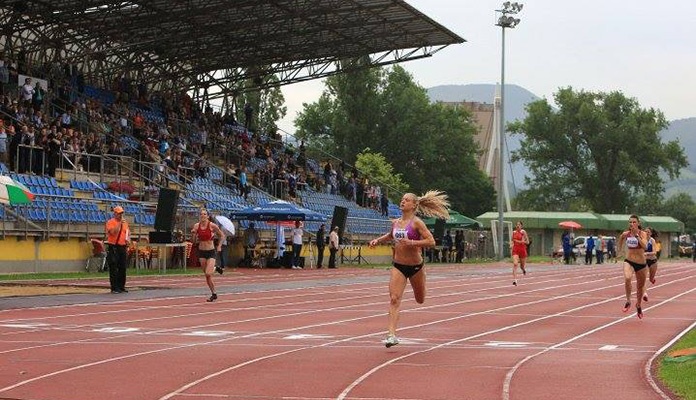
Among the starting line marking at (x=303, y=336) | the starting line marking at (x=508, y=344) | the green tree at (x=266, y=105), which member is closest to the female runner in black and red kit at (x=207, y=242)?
the starting line marking at (x=303, y=336)

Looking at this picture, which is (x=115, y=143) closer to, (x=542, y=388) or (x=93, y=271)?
(x=93, y=271)

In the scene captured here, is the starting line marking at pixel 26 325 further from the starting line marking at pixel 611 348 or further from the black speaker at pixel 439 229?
the black speaker at pixel 439 229

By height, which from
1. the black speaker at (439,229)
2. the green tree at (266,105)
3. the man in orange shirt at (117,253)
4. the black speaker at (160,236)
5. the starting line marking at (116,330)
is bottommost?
the starting line marking at (116,330)

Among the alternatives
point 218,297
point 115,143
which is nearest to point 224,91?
point 115,143

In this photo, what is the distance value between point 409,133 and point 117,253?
253ft

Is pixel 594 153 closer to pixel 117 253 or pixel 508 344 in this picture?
pixel 117 253

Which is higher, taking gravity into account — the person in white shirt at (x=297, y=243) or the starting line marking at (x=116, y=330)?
the person in white shirt at (x=297, y=243)

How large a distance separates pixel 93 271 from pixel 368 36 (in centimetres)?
2325

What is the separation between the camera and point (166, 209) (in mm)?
35469

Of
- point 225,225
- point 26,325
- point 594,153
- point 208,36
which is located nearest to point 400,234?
point 26,325

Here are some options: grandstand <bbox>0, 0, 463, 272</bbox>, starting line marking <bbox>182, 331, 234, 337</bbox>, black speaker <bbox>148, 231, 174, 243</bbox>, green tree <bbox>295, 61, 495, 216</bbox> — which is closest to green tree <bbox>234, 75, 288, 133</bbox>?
green tree <bbox>295, 61, 495, 216</bbox>

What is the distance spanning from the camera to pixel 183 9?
48.8 meters

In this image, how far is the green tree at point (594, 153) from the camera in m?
120

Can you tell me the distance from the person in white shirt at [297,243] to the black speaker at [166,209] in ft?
30.0
